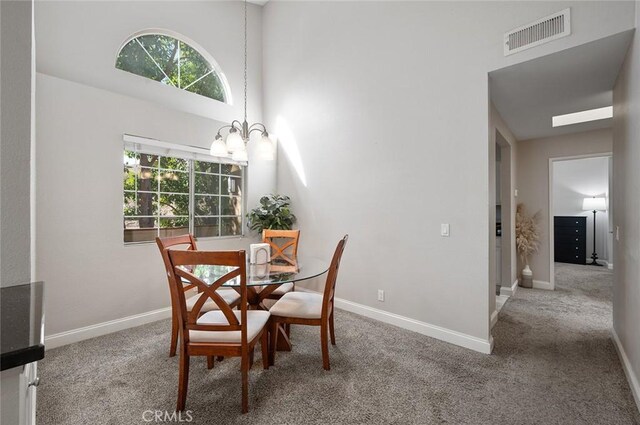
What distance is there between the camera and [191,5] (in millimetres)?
3783

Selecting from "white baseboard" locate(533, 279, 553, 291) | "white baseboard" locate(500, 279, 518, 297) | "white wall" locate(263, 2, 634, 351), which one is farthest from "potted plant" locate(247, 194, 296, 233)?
"white baseboard" locate(533, 279, 553, 291)

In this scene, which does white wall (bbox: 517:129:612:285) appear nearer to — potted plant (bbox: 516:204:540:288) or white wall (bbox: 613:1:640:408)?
potted plant (bbox: 516:204:540:288)

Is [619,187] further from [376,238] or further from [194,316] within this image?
[194,316]

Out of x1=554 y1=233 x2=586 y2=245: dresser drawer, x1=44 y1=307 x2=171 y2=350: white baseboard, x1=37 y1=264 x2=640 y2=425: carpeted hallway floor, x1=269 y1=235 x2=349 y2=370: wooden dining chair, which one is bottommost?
x1=37 y1=264 x2=640 y2=425: carpeted hallway floor

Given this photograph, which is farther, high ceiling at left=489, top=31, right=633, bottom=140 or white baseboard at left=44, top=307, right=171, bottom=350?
white baseboard at left=44, top=307, right=171, bottom=350

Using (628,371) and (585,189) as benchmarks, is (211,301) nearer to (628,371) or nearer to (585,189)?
(628,371)

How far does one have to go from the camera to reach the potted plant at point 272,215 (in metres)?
4.05

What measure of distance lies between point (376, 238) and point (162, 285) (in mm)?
2578

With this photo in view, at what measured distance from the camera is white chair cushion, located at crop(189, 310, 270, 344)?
5.74 ft

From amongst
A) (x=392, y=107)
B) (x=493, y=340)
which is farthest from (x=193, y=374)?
(x=392, y=107)

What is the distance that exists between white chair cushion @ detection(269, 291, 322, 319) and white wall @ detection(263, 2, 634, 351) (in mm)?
1166

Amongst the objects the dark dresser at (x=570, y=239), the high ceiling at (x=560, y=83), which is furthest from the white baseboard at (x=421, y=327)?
the dark dresser at (x=570, y=239)

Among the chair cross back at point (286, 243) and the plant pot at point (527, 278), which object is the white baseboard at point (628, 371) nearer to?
the plant pot at point (527, 278)

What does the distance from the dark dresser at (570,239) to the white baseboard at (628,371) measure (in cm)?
463
